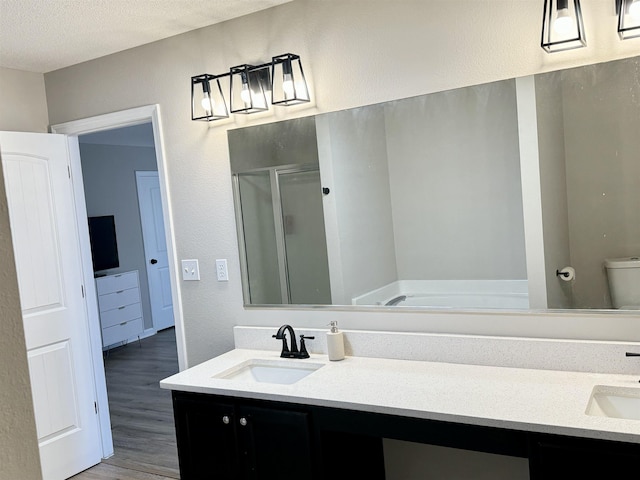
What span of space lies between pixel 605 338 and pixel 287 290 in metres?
1.46

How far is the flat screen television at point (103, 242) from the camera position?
661 centimetres

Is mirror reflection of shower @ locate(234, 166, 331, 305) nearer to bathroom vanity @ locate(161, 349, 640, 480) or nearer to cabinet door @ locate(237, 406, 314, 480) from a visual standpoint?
bathroom vanity @ locate(161, 349, 640, 480)

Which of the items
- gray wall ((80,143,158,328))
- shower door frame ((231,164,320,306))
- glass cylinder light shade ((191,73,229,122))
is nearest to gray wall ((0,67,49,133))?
glass cylinder light shade ((191,73,229,122))

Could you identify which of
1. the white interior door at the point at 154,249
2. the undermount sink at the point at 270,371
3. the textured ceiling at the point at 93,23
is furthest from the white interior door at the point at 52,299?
the white interior door at the point at 154,249

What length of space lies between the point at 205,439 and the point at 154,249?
5.44 m

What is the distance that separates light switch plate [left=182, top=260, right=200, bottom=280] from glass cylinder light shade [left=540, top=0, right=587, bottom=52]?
2.03 metres

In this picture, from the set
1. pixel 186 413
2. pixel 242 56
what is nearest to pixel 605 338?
pixel 186 413

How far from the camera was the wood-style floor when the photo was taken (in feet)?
11.3

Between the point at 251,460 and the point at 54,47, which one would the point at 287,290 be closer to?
the point at 251,460

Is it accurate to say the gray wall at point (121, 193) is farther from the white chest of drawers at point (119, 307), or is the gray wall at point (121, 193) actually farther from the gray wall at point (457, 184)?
the gray wall at point (457, 184)

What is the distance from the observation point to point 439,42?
2.41 m

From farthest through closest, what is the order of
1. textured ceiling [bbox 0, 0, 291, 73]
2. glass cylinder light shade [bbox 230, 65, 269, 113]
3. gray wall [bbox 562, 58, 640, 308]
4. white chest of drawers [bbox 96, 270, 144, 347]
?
white chest of drawers [bbox 96, 270, 144, 347], glass cylinder light shade [bbox 230, 65, 269, 113], textured ceiling [bbox 0, 0, 291, 73], gray wall [bbox 562, 58, 640, 308]

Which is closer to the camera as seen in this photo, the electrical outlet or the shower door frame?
the shower door frame

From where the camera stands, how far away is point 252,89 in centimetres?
279
